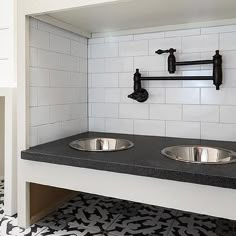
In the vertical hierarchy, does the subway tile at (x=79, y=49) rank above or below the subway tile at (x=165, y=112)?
above

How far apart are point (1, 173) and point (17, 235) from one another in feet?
2.93

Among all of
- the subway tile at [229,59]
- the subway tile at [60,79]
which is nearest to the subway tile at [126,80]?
the subway tile at [60,79]

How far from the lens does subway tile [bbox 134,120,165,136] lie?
162cm

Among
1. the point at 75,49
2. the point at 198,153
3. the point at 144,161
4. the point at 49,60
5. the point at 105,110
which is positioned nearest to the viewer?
the point at 144,161

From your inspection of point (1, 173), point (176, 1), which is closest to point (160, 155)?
point (176, 1)

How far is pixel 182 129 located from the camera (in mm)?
1573

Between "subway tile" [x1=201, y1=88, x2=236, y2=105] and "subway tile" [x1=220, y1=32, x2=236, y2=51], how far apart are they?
234 millimetres

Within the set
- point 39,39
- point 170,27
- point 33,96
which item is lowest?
point 33,96

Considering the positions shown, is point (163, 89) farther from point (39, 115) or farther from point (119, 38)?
point (39, 115)

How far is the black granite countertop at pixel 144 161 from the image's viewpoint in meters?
0.92

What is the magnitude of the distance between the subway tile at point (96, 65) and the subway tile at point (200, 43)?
56 centimetres

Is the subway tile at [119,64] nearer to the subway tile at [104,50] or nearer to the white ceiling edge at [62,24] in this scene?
the subway tile at [104,50]

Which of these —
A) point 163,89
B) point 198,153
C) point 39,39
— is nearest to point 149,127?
point 163,89

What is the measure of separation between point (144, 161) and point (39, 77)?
0.75 m
